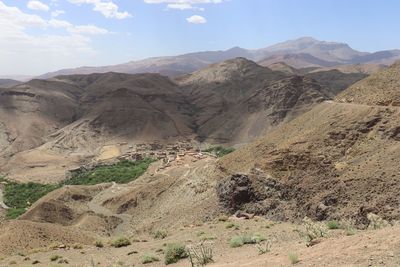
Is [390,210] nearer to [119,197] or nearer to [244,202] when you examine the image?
[244,202]

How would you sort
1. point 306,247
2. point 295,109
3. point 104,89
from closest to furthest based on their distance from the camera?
1. point 306,247
2. point 295,109
3. point 104,89

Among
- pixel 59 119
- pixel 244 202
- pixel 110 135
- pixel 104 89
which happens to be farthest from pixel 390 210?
pixel 104 89

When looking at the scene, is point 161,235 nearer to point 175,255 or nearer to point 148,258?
point 148,258

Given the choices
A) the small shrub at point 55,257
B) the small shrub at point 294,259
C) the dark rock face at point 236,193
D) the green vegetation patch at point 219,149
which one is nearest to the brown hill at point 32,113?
the green vegetation patch at point 219,149

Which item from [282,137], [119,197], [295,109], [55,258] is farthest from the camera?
[295,109]

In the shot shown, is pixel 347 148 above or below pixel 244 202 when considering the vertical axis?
above

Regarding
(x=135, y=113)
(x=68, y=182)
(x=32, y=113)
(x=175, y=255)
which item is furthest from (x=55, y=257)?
(x=32, y=113)

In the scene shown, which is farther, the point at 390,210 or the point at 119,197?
the point at 119,197

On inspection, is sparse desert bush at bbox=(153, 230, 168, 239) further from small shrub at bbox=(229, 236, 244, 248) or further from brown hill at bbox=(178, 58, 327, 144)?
brown hill at bbox=(178, 58, 327, 144)
